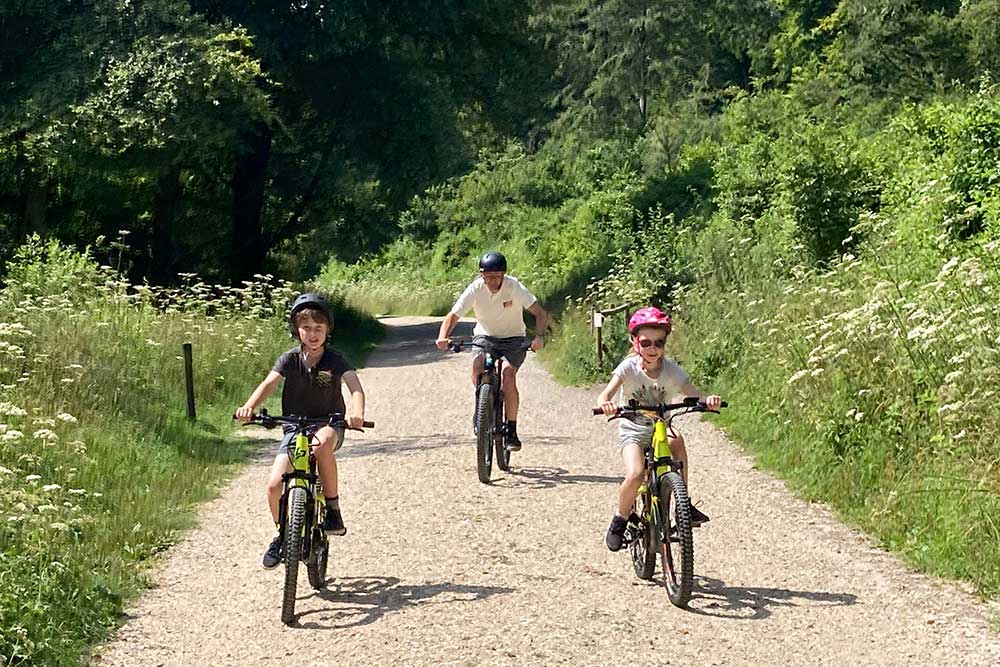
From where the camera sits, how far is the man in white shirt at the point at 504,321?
11539 millimetres

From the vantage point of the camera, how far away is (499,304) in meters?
11.6

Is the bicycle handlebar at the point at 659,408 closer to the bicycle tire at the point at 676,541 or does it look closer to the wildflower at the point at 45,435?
the bicycle tire at the point at 676,541

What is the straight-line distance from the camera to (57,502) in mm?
8648

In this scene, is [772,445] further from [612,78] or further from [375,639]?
[612,78]

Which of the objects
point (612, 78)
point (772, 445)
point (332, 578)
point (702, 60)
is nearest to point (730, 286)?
point (772, 445)

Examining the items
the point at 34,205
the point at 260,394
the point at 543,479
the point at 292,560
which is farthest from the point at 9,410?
the point at 34,205

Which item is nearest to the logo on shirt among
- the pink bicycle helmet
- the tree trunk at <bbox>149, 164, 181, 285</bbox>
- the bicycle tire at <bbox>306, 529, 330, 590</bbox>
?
the bicycle tire at <bbox>306, 529, 330, 590</bbox>

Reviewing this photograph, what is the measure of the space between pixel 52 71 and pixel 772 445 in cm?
1682

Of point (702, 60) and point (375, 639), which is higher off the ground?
point (702, 60)

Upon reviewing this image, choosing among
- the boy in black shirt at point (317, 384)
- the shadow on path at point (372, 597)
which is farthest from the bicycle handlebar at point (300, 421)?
the shadow on path at point (372, 597)

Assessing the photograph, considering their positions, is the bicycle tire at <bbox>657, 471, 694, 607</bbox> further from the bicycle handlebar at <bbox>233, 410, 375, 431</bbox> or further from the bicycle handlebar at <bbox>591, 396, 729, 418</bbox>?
the bicycle handlebar at <bbox>233, 410, 375, 431</bbox>

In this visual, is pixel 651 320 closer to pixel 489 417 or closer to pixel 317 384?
pixel 317 384

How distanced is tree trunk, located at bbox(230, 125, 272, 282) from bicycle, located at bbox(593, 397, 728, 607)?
2469cm

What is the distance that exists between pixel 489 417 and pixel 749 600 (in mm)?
4310
